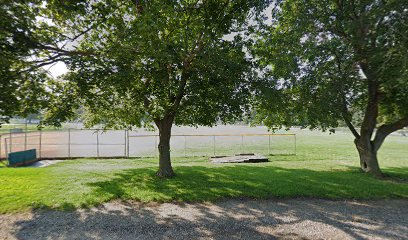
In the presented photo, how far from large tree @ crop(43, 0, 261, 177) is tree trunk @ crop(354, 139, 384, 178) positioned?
6.96 meters

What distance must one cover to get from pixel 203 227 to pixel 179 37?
5787 mm

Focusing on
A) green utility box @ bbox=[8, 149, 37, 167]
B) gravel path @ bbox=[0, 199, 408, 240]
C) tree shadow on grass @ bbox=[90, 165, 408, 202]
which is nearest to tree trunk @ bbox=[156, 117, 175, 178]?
tree shadow on grass @ bbox=[90, 165, 408, 202]

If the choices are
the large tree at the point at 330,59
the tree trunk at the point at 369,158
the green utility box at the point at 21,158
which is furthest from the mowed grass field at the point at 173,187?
the green utility box at the point at 21,158

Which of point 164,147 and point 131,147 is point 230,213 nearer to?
point 164,147

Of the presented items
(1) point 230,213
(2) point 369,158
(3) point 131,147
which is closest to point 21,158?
(3) point 131,147

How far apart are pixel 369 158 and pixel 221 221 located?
9645 mm

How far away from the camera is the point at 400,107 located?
11047 millimetres

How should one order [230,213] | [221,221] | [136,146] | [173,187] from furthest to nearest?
[136,146]
[173,187]
[230,213]
[221,221]

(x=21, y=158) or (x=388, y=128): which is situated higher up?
(x=388, y=128)

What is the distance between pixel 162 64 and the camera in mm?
8555

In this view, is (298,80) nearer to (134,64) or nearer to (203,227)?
(134,64)

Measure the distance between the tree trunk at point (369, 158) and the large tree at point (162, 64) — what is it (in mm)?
6957

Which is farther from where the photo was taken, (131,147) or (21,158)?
(131,147)

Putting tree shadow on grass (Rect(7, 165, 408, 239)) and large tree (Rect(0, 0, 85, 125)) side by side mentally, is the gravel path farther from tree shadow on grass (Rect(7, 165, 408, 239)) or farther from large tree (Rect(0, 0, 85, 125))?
large tree (Rect(0, 0, 85, 125))
